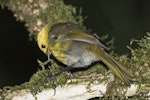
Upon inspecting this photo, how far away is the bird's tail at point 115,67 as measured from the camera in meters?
3.70

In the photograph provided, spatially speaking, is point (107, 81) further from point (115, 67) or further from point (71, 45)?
point (71, 45)

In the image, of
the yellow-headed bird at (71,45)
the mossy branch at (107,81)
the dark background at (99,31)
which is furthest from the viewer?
the dark background at (99,31)

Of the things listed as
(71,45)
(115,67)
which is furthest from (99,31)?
(115,67)

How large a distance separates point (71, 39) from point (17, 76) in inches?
104

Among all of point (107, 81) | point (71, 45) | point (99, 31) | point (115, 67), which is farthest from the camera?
point (99, 31)

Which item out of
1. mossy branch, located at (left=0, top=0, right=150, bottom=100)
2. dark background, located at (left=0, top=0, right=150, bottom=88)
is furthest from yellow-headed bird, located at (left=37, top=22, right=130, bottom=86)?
dark background, located at (left=0, top=0, right=150, bottom=88)

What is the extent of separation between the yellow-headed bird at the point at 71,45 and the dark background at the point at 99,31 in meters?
2.47

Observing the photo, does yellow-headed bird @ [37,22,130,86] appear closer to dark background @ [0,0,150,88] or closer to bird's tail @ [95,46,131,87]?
bird's tail @ [95,46,131,87]

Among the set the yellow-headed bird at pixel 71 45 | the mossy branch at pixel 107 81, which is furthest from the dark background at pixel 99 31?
the mossy branch at pixel 107 81

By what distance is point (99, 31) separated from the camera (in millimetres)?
7500

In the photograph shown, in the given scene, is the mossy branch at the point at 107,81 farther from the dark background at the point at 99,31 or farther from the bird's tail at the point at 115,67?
the dark background at the point at 99,31

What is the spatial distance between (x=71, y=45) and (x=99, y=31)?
3040mm

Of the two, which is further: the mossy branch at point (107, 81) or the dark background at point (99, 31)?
the dark background at point (99, 31)

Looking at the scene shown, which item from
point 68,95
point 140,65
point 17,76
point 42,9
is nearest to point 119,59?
point 140,65
